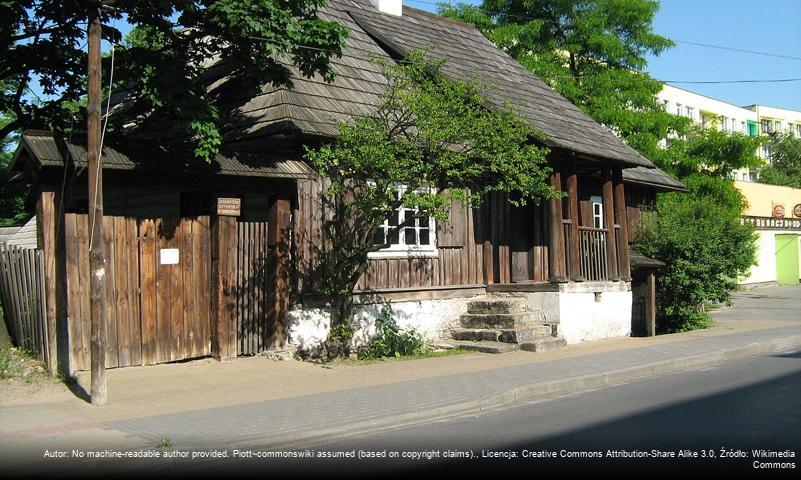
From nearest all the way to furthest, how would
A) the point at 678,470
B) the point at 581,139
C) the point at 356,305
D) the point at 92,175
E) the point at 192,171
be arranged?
the point at 678,470 < the point at 92,175 < the point at 192,171 < the point at 356,305 < the point at 581,139

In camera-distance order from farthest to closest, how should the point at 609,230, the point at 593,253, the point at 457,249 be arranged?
1. the point at 609,230
2. the point at 593,253
3. the point at 457,249

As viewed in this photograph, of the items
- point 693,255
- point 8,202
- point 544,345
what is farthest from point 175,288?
point 8,202

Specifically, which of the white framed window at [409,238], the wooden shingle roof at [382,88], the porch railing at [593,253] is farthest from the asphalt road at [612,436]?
the porch railing at [593,253]

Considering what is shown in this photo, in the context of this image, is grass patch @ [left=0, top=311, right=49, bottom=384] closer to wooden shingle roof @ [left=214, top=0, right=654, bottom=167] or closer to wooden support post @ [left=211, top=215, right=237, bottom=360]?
wooden support post @ [left=211, top=215, right=237, bottom=360]

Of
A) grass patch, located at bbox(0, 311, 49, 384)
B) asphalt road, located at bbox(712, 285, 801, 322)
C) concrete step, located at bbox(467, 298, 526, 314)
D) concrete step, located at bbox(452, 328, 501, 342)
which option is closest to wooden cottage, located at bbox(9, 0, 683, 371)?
concrete step, located at bbox(467, 298, 526, 314)

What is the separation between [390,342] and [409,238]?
231cm

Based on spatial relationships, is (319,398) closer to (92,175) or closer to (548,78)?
(92,175)

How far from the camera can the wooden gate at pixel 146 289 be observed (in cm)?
998

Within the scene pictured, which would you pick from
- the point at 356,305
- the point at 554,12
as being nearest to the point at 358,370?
the point at 356,305

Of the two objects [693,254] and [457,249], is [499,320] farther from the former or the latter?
[693,254]

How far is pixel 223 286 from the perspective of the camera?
11.4 metres

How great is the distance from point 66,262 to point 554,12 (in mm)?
22486

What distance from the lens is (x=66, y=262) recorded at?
9.81 metres

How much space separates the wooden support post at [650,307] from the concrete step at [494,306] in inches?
182
